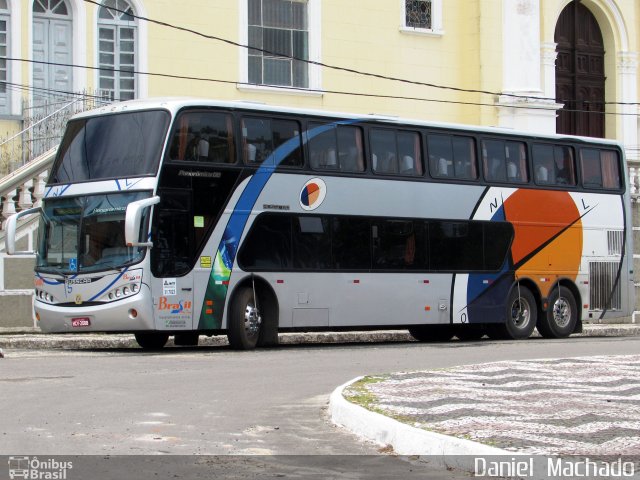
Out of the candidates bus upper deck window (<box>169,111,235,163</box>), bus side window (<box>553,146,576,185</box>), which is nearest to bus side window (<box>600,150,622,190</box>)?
bus side window (<box>553,146,576,185</box>)

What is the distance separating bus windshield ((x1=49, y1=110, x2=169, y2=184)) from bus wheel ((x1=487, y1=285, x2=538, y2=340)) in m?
8.55

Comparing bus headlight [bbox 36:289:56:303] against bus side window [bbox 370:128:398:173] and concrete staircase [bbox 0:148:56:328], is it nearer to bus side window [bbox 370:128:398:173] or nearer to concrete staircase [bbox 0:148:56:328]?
concrete staircase [bbox 0:148:56:328]

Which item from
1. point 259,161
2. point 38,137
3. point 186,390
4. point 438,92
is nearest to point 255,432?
point 186,390

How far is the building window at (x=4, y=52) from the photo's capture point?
27781mm

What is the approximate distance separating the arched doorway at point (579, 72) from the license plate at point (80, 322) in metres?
20.6

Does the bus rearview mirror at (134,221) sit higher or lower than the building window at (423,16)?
lower

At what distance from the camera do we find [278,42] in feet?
104

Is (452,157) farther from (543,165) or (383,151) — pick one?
(543,165)

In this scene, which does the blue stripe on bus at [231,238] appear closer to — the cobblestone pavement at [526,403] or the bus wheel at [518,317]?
the cobblestone pavement at [526,403]

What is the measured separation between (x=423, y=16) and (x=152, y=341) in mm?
15255

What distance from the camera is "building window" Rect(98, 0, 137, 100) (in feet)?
95.9

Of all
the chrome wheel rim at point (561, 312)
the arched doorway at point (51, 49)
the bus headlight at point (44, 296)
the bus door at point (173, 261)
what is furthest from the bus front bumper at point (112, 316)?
the chrome wheel rim at point (561, 312)

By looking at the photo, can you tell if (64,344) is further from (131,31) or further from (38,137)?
(131,31)

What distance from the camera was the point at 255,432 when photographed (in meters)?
10.9
